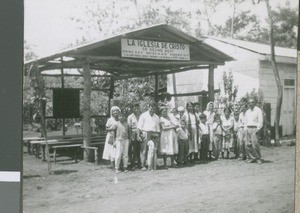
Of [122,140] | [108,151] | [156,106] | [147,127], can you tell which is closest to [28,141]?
[108,151]

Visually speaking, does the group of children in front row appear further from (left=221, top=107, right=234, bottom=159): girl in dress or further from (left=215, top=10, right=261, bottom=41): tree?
(left=215, top=10, right=261, bottom=41): tree

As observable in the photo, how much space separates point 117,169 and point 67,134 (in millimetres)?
506

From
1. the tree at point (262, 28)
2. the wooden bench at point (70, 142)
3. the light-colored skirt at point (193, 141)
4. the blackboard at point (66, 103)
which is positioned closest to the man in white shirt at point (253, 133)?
the light-colored skirt at point (193, 141)

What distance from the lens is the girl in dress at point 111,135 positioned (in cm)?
362

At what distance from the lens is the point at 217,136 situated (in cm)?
388

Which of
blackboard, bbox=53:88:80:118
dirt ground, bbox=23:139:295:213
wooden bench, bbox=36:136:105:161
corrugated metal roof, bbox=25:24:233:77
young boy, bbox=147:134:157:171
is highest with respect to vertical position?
corrugated metal roof, bbox=25:24:233:77

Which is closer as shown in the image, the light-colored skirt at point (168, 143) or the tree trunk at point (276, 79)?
the tree trunk at point (276, 79)

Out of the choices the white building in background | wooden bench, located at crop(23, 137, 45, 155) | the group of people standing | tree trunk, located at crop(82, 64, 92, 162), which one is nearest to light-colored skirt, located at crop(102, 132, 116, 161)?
the group of people standing

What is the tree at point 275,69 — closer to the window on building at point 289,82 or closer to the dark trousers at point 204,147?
the window on building at point 289,82

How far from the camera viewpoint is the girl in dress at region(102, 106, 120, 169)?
3.62m

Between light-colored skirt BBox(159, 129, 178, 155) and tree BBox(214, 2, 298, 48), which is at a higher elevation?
tree BBox(214, 2, 298, 48)

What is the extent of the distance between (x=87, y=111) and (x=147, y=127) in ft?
1.70

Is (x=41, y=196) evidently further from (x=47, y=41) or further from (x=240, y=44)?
(x=240, y=44)

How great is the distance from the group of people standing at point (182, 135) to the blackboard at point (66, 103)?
30cm
